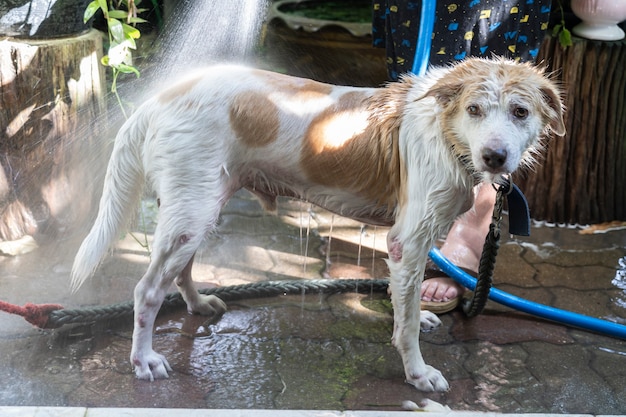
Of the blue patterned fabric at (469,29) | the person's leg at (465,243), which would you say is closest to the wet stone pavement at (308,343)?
the person's leg at (465,243)

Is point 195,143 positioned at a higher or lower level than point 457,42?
lower

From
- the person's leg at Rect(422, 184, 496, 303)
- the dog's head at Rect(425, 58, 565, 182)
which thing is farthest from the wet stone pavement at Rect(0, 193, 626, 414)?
the dog's head at Rect(425, 58, 565, 182)

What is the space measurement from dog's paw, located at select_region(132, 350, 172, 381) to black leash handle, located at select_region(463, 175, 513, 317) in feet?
4.53

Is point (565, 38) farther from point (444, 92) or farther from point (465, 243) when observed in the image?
point (444, 92)

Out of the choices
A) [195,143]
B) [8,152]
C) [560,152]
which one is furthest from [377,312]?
[8,152]

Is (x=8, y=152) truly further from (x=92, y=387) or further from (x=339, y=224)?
(x=339, y=224)

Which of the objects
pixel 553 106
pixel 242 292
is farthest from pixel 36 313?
pixel 553 106

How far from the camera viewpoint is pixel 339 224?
464cm

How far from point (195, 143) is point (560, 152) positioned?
2.60 metres

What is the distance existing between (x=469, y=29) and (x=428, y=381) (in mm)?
1548

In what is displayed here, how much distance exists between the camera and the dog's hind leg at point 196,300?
10.9ft

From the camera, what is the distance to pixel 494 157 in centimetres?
243

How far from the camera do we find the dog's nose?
242cm

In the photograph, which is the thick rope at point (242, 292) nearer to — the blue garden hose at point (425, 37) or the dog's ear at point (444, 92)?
the blue garden hose at point (425, 37)
